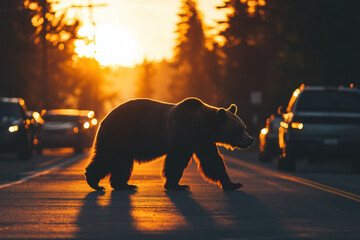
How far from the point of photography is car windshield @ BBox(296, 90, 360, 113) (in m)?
22.3

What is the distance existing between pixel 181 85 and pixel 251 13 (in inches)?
2095

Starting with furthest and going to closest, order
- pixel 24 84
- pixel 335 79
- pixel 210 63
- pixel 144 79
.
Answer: pixel 144 79 → pixel 210 63 → pixel 24 84 → pixel 335 79

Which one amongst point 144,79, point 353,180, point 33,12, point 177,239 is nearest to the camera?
point 177,239

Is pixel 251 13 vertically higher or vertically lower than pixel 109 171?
higher

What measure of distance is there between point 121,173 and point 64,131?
2213 centimetres

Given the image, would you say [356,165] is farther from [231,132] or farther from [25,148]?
[25,148]

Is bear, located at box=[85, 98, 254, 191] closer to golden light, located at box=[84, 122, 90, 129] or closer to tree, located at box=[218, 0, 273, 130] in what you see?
golden light, located at box=[84, 122, 90, 129]

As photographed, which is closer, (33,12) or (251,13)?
(33,12)

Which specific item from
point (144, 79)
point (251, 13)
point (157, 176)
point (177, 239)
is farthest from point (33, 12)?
point (144, 79)

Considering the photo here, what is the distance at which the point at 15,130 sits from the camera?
28.2 meters

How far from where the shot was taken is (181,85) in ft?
399

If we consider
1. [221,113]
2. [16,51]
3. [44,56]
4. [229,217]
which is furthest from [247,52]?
[229,217]

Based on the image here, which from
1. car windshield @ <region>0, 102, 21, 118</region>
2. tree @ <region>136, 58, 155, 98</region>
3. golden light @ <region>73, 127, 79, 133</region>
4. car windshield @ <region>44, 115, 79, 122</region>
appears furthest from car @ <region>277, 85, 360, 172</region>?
tree @ <region>136, 58, 155, 98</region>

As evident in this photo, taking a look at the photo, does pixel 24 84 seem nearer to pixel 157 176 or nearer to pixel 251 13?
pixel 251 13
